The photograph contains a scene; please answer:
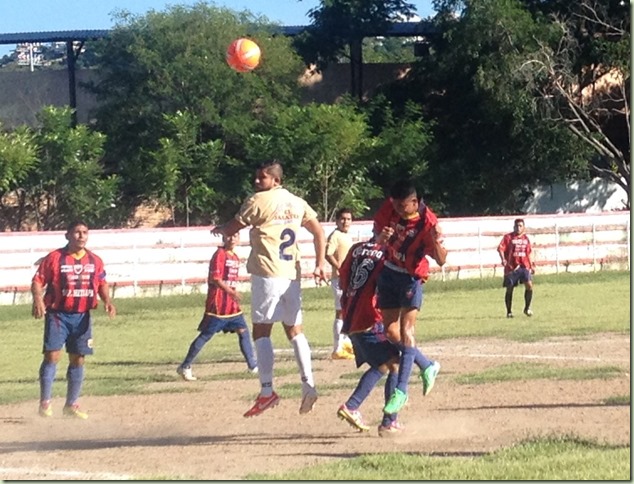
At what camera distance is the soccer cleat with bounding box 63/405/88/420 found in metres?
11.1

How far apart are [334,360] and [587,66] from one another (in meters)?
28.4

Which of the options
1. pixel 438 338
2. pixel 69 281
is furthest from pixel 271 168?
pixel 438 338

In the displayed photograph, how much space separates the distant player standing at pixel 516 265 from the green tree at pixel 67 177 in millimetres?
17714

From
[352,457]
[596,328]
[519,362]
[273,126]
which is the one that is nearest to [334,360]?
[519,362]

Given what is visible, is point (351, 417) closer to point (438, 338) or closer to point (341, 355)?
point (341, 355)

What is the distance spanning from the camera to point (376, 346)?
9.38 m

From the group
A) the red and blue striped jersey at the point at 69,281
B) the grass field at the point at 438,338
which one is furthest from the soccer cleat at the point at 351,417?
the red and blue striped jersey at the point at 69,281

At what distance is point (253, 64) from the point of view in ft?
57.1

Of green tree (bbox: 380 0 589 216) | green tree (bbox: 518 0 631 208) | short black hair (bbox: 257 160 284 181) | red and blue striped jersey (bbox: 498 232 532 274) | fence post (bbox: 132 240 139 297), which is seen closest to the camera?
short black hair (bbox: 257 160 284 181)

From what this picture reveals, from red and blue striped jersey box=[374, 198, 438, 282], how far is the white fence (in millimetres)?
17599

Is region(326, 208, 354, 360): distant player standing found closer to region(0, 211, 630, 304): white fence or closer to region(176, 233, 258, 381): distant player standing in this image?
region(176, 233, 258, 381): distant player standing

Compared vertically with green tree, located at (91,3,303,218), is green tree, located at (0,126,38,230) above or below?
below

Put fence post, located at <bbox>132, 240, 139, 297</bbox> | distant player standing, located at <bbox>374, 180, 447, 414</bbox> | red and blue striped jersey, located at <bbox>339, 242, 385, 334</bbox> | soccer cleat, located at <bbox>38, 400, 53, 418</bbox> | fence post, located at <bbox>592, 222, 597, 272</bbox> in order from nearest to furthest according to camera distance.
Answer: distant player standing, located at <bbox>374, 180, 447, 414</bbox> < red and blue striped jersey, located at <bbox>339, 242, 385, 334</bbox> < soccer cleat, located at <bbox>38, 400, 53, 418</bbox> < fence post, located at <bbox>132, 240, 139, 297</bbox> < fence post, located at <bbox>592, 222, 597, 272</bbox>

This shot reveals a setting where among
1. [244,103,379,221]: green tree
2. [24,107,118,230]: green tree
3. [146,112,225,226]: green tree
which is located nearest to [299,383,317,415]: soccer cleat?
[24,107,118,230]: green tree
